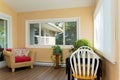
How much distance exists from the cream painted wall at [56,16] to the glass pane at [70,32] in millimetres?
328

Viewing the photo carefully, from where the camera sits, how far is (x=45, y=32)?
5.97 m

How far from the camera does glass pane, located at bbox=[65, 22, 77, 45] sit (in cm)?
551

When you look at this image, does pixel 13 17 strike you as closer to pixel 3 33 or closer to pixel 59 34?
pixel 3 33

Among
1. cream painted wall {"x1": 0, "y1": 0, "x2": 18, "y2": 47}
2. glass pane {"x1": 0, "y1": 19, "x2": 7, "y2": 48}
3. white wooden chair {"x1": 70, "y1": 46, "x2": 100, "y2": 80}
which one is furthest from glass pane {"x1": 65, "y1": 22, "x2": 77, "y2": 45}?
white wooden chair {"x1": 70, "y1": 46, "x2": 100, "y2": 80}

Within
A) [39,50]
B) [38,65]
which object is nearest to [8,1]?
[39,50]

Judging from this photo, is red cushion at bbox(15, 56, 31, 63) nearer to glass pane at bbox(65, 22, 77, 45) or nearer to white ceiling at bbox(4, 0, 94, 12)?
glass pane at bbox(65, 22, 77, 45)

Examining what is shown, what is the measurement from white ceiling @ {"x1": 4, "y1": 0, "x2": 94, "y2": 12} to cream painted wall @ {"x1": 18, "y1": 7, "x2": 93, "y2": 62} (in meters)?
0.18

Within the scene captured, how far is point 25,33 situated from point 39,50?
106 centimetres

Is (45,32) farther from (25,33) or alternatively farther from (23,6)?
(23,6)

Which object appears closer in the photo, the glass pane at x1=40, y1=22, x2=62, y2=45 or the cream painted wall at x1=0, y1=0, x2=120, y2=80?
the cream painted wall at x1=0, y1=0, x2=120, y2=80

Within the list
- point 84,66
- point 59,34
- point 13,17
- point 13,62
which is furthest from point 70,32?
point 84,66

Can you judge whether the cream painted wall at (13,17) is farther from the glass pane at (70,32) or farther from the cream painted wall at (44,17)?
the glass pane at (70,32)

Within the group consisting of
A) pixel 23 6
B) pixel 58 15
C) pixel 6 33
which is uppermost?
pixel 23 6

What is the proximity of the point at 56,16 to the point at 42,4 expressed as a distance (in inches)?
30.6
